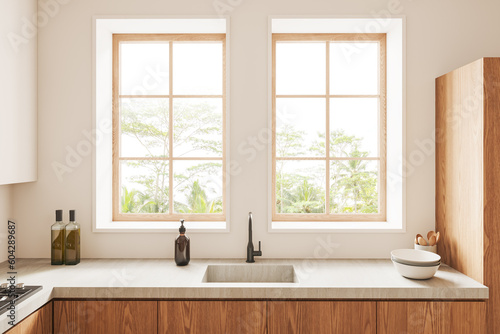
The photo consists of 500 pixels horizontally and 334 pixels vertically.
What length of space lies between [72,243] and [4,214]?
0.48 meters

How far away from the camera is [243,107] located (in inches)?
84.5

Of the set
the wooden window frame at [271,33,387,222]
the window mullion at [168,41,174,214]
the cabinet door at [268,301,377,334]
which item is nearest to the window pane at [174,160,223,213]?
the window mullion at [168,41,174,214]

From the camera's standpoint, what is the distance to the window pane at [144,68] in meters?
2.38

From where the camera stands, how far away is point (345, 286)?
164cm

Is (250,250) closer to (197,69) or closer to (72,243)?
(72,243)

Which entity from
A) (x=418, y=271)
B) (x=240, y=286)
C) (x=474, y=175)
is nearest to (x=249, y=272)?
(x=240, y=286)

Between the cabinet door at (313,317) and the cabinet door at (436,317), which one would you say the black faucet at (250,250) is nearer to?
the cabinet door at (313,317)

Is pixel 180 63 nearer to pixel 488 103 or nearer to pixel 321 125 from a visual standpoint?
pixel 321 125

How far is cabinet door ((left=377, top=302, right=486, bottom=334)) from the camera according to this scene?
1.62 metres

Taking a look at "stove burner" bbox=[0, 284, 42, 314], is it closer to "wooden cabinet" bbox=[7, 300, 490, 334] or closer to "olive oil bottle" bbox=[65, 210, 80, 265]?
"wooden cabinet" bbox=[7, 300, 490, 334]

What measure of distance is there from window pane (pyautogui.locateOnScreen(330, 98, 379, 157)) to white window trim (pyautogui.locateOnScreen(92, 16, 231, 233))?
0.75 meters

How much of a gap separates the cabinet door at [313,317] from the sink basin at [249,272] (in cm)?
39

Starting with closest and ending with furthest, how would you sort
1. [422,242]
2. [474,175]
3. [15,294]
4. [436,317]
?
[15,294] < [436,317] < [474,175] < [422,242]

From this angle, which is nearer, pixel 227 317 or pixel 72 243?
pixel 227 317
